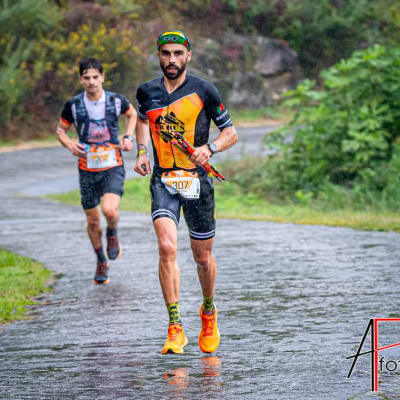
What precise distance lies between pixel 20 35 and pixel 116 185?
25.4 meters

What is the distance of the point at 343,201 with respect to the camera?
17.8 m

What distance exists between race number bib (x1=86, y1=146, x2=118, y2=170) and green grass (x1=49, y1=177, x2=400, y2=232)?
14.2 feet

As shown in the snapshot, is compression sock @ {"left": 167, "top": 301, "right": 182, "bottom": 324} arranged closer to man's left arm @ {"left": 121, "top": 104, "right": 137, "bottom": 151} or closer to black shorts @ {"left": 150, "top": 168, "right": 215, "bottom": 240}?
black shorts @ {"left": 150, "top": 168, "right": 215, "bottom": 240}

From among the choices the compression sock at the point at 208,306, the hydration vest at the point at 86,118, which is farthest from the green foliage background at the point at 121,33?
Answer: the compression sock at the point at 208,306

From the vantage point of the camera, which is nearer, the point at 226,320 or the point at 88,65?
the point at 226,320

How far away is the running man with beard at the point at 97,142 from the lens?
31.2ft

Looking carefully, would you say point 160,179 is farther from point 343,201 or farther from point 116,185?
point 343,201

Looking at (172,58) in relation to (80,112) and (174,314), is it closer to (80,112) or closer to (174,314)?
(174,314)

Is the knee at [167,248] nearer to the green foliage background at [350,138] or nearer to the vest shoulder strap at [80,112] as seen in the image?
the vest shoulder strap at [80,112]

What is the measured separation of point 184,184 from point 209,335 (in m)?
1.04

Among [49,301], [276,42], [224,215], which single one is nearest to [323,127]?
[224,215]

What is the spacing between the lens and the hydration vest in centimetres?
954

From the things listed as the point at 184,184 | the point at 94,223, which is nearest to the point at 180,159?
the point at 184,184

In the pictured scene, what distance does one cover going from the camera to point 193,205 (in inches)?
254
